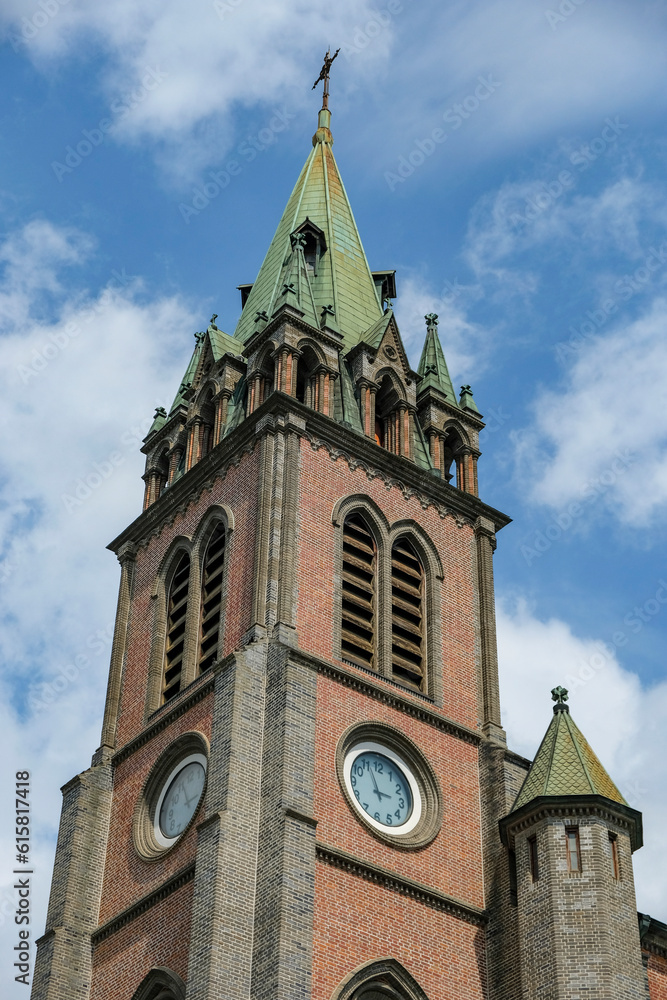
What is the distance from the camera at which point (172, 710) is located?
138ft

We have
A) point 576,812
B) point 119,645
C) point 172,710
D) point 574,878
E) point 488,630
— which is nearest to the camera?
point 574,878

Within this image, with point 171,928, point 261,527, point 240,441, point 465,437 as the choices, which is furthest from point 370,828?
point 465,437

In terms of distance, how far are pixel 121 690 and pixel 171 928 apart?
9701 millimetres

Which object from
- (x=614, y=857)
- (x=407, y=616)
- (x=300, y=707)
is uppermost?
(x=407, y=616)

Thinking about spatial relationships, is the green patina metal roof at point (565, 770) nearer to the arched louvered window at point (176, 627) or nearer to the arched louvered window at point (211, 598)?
the arched louvered window at point (211, 598)

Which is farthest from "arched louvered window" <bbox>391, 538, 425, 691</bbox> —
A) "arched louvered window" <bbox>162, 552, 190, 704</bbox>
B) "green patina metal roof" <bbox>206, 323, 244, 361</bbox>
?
"green patina metal roof" <bbox>206, 323, 244, 361</bbox>

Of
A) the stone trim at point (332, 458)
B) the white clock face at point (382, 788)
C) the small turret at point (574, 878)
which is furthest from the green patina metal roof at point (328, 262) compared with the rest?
the small turret at point (574, 878)

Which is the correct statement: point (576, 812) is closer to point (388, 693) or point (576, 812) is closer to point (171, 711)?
point (388, 693)

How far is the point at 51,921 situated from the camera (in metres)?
41.2

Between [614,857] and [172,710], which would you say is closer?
[614,857]

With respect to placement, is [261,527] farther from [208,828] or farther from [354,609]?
[208,828]

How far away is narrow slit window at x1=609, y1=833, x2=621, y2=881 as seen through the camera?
123 feet

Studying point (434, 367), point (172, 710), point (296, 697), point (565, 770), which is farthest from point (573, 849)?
point (434, 367)

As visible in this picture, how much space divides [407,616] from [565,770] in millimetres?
7440
